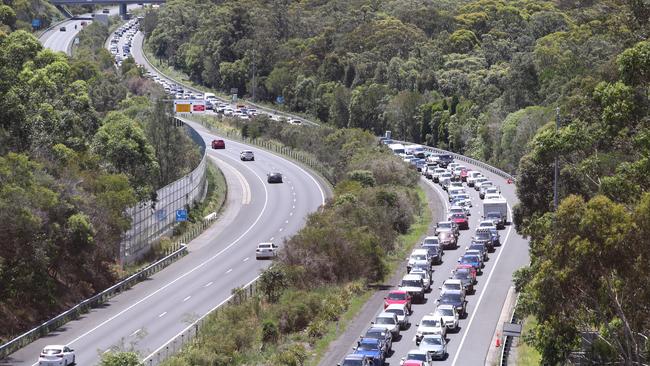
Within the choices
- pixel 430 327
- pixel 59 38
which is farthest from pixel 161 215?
pixel 59 38

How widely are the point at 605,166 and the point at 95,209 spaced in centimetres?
2592

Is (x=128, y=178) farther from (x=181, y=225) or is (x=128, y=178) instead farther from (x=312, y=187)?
(x=312, y=187)

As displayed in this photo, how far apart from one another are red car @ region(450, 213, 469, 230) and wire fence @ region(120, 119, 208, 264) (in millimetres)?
17342

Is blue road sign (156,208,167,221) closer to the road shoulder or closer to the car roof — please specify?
the road shoulder

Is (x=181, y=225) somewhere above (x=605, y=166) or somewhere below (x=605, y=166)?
below

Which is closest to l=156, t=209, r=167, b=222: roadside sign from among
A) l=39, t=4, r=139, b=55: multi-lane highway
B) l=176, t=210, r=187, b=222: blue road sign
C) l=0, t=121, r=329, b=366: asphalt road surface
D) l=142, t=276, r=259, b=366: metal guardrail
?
l=176, t=210, r=187, b=222: blue road sign

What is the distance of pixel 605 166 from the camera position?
150 feet

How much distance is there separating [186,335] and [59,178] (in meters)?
16.1

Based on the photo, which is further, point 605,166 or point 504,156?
point 504,156

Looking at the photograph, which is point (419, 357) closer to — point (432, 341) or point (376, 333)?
point (432, 341)

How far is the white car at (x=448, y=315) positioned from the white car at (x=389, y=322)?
1837mm

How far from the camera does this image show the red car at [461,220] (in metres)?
74.5

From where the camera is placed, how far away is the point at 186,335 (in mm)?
47906

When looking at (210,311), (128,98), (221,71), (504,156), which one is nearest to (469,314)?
(210,311)
